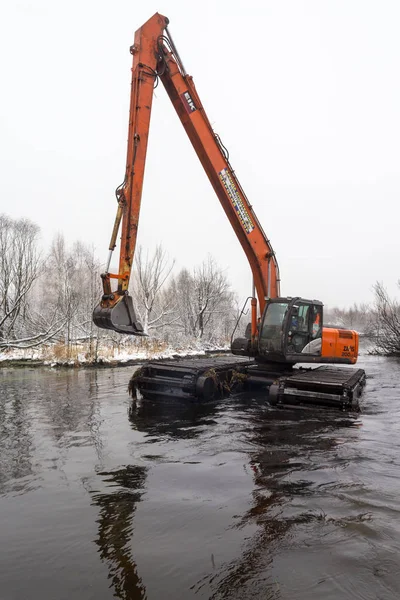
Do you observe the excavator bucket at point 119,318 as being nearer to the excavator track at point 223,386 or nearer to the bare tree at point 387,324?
the excavator track at point 223,386

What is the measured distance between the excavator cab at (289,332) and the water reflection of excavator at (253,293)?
0.03m

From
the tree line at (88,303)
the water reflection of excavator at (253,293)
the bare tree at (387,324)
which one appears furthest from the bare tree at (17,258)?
the bare tree at (387,324)

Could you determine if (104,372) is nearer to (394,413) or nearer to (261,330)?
(261,330)

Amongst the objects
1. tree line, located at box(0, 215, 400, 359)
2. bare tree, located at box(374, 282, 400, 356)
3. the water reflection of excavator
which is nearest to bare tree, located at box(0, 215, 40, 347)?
tree line, located at box(0, 215, 400, 359)

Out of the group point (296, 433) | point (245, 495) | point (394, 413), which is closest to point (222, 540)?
point (245, 495)

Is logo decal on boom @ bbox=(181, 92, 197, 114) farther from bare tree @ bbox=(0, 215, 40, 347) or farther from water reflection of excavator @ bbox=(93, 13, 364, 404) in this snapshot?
bare tree @ bbox=(0, 215, 40, 347)

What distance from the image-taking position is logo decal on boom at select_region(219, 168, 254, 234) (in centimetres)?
1145

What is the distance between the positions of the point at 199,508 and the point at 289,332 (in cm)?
681

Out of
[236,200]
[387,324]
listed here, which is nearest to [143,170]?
[236,200]

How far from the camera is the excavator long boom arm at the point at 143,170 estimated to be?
28.1 feet

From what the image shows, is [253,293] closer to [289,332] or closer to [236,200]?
[289,332]

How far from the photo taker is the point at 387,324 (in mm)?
24703

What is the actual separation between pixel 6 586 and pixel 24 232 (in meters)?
20.7

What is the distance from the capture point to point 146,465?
230 inches
